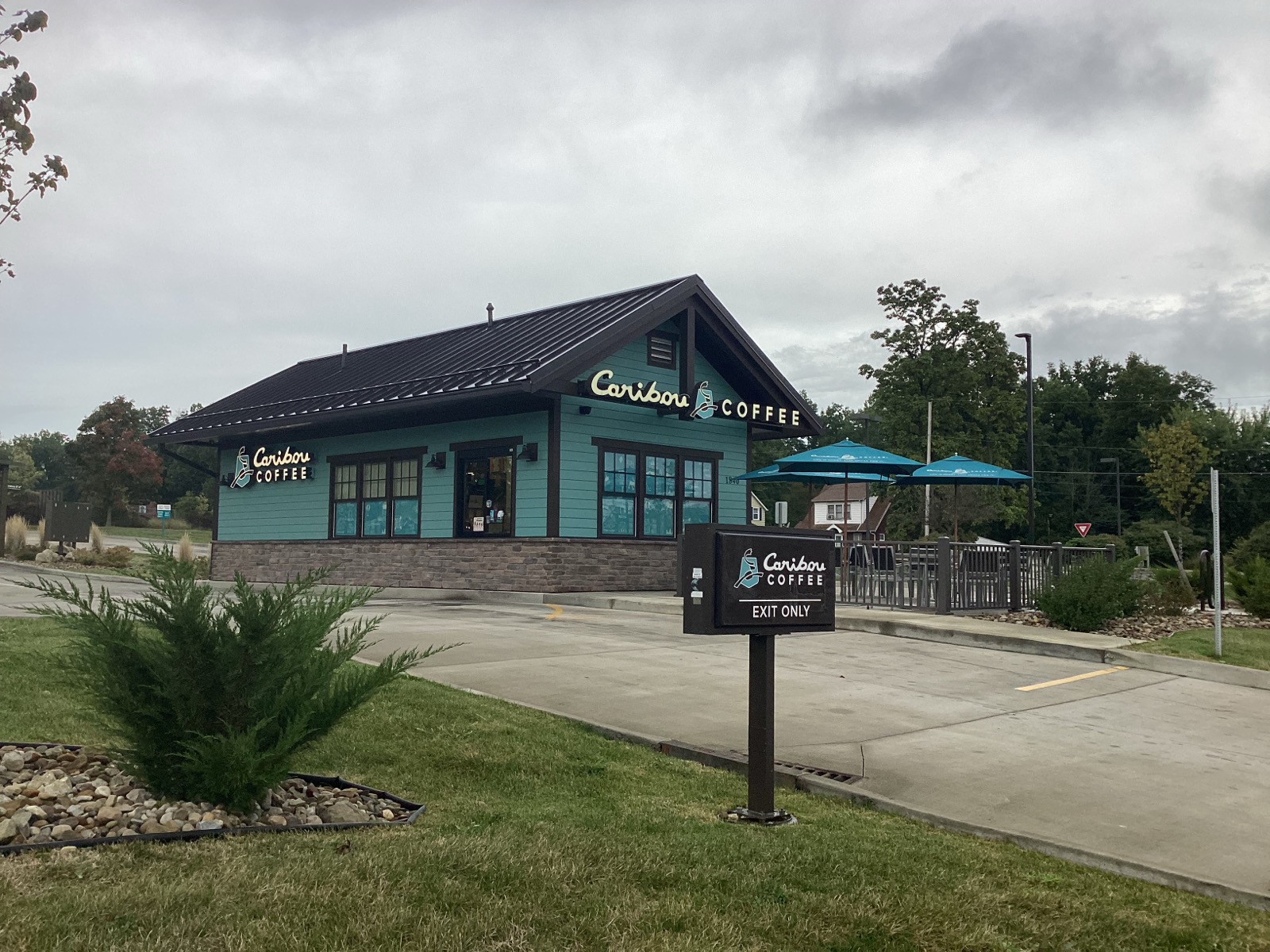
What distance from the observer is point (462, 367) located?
22.3m

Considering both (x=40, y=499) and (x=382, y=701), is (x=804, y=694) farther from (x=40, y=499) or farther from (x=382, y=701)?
(x=40, y=499)

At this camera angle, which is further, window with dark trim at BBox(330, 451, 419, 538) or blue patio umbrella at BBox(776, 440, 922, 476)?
window with dark trim at BBox(330, 451, 419, 538)

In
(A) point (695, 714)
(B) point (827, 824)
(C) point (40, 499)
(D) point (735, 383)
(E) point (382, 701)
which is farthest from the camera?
(C) point (40, 499)

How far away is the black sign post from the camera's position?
5223 millimetres

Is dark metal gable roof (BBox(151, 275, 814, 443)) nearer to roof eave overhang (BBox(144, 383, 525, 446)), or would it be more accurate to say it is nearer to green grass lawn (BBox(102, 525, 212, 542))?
roof eave overhang (BBox(144, 383, 525, 446))

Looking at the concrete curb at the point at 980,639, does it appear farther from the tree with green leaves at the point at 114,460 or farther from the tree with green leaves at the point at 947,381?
the tree with green leaves at the point at 114,460

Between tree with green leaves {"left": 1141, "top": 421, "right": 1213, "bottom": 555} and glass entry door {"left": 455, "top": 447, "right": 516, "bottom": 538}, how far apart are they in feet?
175

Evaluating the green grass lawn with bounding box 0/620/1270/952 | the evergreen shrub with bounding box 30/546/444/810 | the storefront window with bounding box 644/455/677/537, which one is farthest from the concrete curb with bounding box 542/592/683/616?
the evergreen shrub with bounding box 30/546/444/810

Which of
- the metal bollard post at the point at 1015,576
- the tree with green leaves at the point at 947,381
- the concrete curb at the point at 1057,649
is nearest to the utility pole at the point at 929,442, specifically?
the tree with green leaves at the point at 947,381

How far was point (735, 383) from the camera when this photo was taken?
2422 centimetres

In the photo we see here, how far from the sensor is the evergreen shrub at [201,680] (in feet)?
15.6

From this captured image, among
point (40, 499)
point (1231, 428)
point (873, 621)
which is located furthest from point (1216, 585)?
point (1231, 428)

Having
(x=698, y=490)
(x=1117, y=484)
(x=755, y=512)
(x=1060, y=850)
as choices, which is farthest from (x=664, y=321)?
(x=1117, y=484)

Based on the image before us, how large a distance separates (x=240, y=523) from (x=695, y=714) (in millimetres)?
21728
